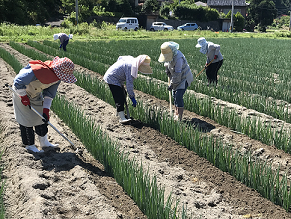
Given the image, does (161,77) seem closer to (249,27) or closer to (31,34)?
(31,34)

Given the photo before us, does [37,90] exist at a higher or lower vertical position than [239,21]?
lower

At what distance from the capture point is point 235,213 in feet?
9.73

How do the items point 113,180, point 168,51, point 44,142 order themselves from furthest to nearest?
point 168,51 < point 44,142 < point 113,180

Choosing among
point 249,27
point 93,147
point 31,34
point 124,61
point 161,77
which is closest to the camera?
point 93,147

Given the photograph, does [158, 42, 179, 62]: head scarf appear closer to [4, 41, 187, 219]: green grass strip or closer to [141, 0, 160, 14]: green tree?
[4, 41, 187, 219]: green grass strip

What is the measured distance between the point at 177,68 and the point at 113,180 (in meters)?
2.14

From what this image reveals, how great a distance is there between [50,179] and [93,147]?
676mm

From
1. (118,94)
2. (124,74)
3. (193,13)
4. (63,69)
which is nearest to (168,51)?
(124,74)

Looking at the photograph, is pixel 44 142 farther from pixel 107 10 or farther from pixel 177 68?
pixel 107 10

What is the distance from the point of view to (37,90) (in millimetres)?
3729

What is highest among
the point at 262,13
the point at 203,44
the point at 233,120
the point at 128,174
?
the point at 262,13

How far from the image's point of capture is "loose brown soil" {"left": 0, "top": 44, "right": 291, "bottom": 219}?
9.47ft

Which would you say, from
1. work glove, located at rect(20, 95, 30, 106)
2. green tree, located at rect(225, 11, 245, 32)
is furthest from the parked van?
work glove, located at rect(20, 95, 30, 106)

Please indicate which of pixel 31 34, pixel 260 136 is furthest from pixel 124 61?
pixel 31 34
